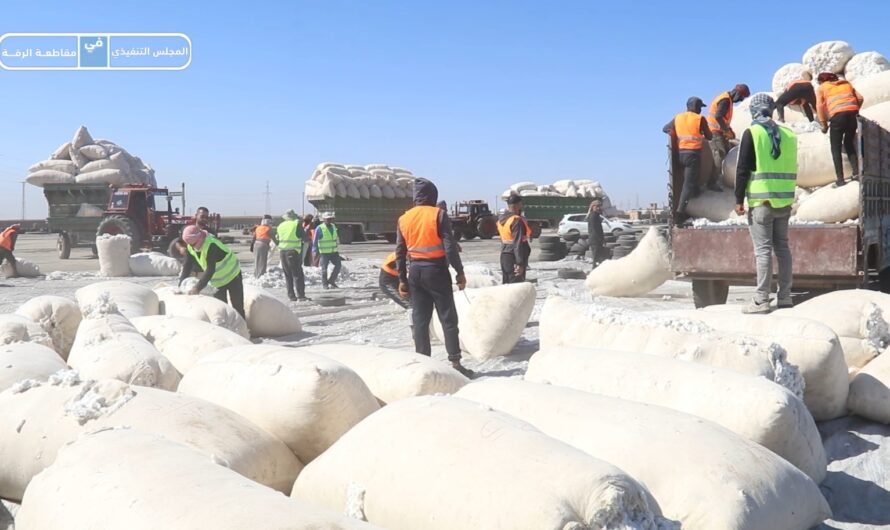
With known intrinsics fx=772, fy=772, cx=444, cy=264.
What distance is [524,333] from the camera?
6562 millimetres

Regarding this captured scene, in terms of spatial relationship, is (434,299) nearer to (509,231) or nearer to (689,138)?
(689,138)

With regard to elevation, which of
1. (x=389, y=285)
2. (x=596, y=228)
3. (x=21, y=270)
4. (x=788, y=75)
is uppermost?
(x=788, y=75)

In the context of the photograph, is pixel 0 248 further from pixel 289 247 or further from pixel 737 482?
pixel 737 482

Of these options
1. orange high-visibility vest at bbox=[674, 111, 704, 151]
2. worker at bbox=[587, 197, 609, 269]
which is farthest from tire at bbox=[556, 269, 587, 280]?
orange high-visibility vest at bbox=[674, 111, 704, 151]

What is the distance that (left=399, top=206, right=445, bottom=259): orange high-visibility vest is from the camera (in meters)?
4.94

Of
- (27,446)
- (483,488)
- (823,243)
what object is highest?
(823,243)

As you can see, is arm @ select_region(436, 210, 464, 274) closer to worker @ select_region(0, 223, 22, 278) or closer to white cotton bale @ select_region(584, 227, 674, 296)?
white cotton bale @ select_region(584, 227, 674, 296)

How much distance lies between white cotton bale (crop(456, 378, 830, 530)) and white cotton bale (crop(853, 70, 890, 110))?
20.5 ft

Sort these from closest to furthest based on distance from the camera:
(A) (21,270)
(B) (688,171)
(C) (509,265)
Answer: (B) (688,171)
(C) (509,265)
(A) (21,270)

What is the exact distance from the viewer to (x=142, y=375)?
3.52 m

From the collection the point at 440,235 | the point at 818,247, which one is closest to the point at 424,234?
the point at 440,235

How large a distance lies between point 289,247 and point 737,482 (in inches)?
344

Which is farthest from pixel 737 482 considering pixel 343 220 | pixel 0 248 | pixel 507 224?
pixel 343 220

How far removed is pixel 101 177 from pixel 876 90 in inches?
748
